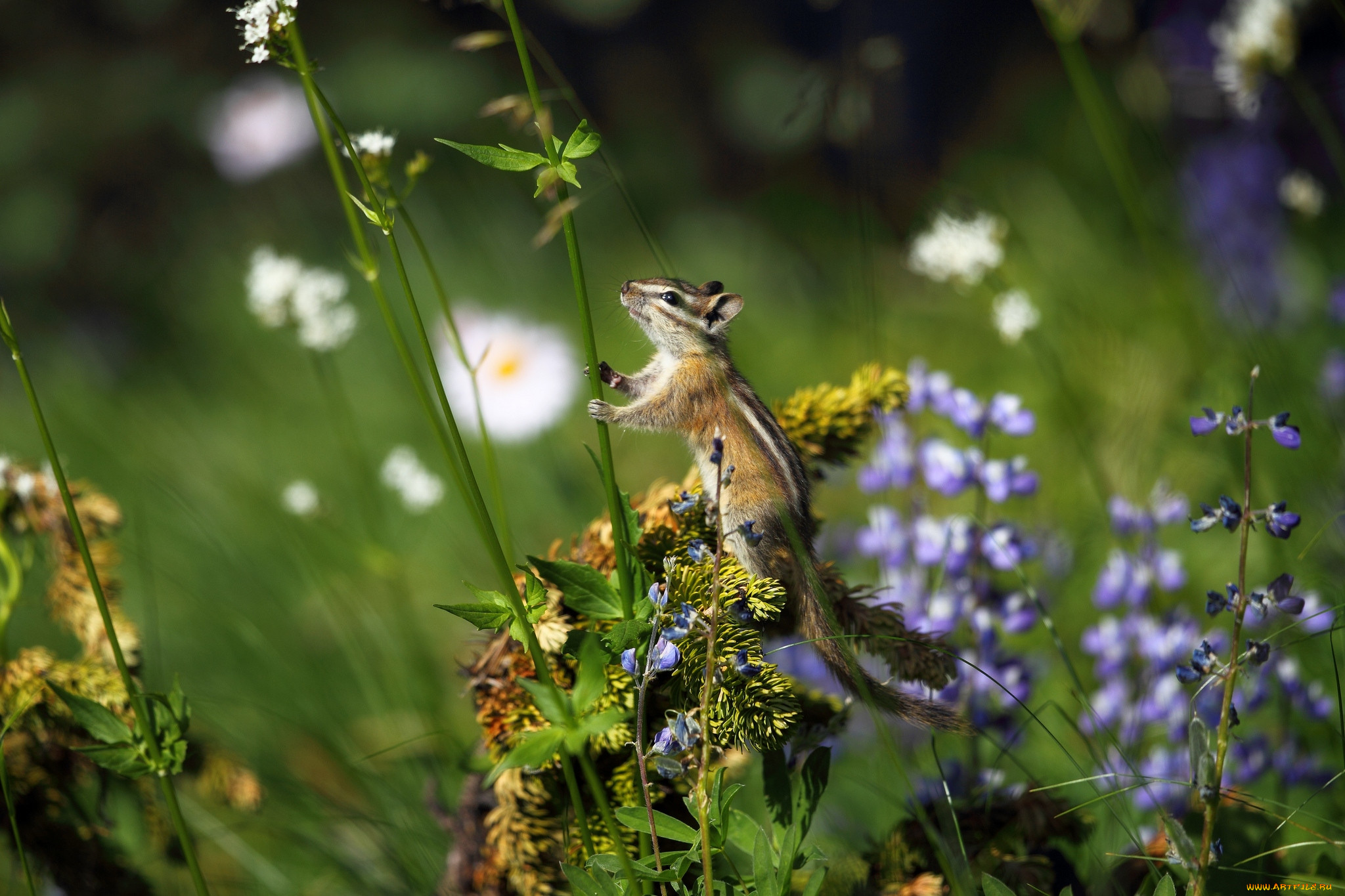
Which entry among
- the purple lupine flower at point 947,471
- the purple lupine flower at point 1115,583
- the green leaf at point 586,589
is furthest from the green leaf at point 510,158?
the purple lupine flower at point 1115,583

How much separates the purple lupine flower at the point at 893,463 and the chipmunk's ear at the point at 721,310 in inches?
18.5

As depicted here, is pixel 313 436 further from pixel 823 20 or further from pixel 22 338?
pixel 823 20

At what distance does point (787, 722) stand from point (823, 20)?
4.61 meters

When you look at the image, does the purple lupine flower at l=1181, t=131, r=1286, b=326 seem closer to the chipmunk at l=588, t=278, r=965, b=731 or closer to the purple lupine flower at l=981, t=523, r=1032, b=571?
the purple lupine flower at l=981, t=523, r=1032, b=571

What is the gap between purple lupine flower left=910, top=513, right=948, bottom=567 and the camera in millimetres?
2031

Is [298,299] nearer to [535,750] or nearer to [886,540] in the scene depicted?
[886,540]

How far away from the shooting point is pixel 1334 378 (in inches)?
106

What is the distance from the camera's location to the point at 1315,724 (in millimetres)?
2104

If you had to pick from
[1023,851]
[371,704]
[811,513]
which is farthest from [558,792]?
[371,704]

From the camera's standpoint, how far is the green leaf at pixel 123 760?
50.3 inches

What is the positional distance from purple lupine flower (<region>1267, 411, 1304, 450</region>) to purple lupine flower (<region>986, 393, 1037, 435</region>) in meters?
0.60

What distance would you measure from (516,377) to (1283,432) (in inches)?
118

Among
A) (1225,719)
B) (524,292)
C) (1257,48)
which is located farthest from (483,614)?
(524,292)

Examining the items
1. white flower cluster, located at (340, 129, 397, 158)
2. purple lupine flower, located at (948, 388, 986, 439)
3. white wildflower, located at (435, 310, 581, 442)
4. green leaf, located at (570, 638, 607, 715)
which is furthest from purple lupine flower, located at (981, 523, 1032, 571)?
white wildflower, located at (435, 310, 581, 442)
